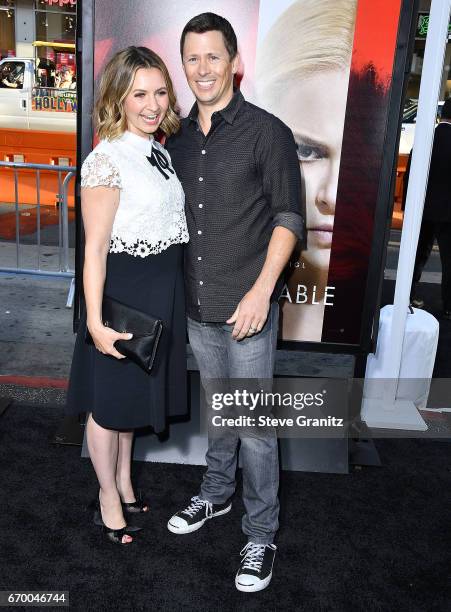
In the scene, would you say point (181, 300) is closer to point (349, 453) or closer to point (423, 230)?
point (349, 453)

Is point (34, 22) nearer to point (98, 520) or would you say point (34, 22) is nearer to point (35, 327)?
point (35, 327)

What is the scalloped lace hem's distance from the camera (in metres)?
2.48

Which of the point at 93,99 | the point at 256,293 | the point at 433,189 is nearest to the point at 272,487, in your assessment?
the point at 256,293

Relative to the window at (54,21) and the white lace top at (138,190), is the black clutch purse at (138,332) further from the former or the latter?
the window at (54,21)

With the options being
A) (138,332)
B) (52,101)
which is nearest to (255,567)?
(138,332)

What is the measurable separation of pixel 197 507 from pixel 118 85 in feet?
6.29

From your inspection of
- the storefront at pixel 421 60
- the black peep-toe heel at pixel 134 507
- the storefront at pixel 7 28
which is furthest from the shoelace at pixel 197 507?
the storefront at pixel 7 28

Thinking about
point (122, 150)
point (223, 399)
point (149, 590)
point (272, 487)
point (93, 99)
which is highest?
point (93, 99)

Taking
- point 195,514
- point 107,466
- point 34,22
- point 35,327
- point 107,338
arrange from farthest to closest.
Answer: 1. point 34,22
2. point 35,327
3. point 195,514
4. point 107,466
5. point 107,338

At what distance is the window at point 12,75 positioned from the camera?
13.1 meters

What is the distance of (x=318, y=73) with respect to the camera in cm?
305

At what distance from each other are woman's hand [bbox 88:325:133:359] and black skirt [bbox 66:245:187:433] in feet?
0.33

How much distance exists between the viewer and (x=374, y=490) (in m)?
3.43

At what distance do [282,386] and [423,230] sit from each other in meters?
3.34
